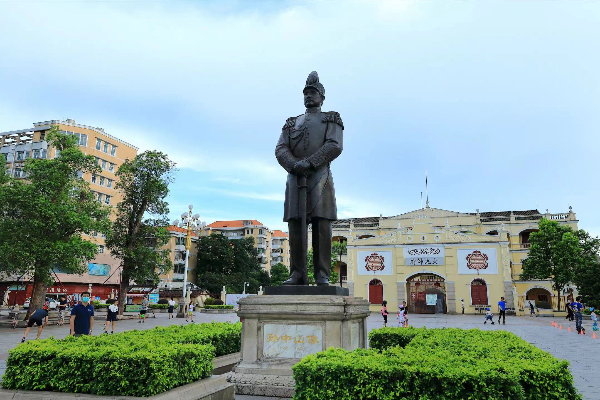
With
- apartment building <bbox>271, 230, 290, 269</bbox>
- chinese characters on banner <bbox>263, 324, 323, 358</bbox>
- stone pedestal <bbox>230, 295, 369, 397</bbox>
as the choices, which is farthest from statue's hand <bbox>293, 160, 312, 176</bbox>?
apartment building <bbox>271, 230, 290, 269</bbox>

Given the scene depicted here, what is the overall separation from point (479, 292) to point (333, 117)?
3315cm

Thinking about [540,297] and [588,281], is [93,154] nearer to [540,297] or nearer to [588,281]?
[588,281]

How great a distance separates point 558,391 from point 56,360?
4.57 meters

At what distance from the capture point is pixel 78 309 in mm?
8578

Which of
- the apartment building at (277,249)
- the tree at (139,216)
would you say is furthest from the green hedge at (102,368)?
the apartment building at (277,249)

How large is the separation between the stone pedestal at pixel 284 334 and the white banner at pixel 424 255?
106 feet

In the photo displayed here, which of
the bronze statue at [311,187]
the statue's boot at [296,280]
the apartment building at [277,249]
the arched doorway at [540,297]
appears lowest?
the arched doorway at [540,297]

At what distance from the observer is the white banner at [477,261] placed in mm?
34500

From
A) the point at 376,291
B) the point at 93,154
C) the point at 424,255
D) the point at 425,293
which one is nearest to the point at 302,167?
the point at 424,255

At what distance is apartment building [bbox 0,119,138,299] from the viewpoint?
36.7m

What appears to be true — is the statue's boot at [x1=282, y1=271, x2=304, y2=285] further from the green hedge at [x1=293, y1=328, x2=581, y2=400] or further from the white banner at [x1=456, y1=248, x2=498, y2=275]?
the white banner at [x1=456, y1=248, x2=498, y2=275]

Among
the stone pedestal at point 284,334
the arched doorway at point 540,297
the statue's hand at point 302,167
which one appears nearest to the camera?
the stone pedestal at point 284,334

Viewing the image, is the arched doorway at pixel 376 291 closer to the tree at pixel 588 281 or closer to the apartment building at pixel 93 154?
the tree at pixel 588 281

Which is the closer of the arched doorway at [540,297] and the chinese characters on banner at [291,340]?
the chinese characters on banner at [291,340]
